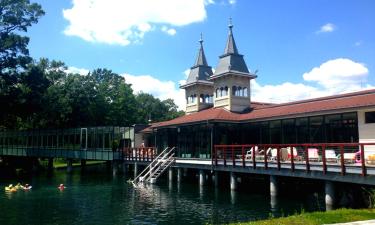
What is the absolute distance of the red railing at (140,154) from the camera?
1531 inches

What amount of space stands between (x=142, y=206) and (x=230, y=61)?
19.8 meters

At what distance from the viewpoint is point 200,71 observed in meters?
44.4

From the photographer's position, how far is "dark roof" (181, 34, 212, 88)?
1724 inches

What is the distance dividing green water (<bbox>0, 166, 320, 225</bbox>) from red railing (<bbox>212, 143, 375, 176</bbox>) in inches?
83.5

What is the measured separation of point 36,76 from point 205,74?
19.5 metres

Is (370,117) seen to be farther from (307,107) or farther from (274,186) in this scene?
(274,186)

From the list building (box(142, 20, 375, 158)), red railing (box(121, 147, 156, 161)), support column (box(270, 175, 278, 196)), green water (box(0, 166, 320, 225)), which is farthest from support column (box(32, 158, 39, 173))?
support column (box(270, 175, 278, 196))

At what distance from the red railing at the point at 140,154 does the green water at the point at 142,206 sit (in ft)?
26.9

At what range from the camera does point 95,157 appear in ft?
156

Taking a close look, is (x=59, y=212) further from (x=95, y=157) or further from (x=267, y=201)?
(x=95, y=157)

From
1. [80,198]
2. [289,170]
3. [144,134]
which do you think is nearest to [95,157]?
[144,134]

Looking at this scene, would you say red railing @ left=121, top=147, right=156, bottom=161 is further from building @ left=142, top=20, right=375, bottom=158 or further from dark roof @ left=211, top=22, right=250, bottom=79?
dark roof @ left=211, top=22, right=250, bottom=79

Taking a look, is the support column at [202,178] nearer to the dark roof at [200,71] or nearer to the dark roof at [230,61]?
the dark roof at [230,61]

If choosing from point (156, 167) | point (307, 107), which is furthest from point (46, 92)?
point (307, 107)
